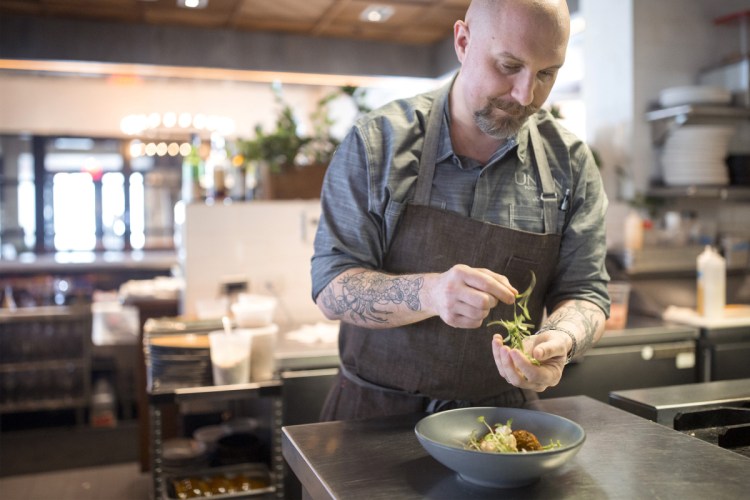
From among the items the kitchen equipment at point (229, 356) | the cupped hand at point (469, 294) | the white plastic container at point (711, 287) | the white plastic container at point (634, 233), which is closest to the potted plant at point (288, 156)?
the kitchen equipment at point (229, 356)

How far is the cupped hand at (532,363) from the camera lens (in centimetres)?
130

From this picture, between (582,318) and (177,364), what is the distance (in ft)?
5.60

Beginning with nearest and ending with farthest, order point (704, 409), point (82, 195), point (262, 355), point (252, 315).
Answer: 1. point (704, 409)
2. point (262, 355)
3. point (252, 315)
4. point (82, 195)

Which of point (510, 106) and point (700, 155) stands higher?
point (700, 155)

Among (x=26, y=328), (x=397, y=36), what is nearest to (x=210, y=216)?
(x=26, y=328)

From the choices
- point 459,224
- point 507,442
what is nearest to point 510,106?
point 459,224

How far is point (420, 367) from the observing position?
1.74 meters

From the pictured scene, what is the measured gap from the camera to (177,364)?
282cm

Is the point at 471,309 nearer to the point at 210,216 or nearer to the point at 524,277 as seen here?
the point at 524,277

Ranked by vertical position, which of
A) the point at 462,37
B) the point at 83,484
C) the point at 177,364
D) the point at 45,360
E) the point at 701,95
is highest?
the point at 701,95

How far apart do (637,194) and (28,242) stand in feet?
24.1

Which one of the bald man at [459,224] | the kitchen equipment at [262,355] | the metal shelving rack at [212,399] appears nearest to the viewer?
the bald man at [459,224]

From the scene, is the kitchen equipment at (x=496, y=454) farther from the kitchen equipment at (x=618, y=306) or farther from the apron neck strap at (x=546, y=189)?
the kitchen equipment at (x=618, y=306)

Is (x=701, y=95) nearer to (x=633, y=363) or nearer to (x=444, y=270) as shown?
(x=633, y=363)
